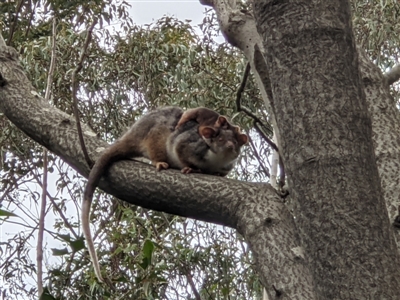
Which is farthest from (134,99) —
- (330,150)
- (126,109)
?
(330,150)

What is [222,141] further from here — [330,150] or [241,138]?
[330,150]

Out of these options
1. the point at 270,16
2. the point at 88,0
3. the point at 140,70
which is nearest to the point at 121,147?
the point at 270,16

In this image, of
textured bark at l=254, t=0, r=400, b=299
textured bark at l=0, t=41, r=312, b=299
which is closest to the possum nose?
textured bark at l=0, t=41, r=312, b=299

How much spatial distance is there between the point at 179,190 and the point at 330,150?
850 millimetres

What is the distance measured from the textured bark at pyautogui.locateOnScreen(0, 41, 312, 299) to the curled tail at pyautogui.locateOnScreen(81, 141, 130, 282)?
0.11ft

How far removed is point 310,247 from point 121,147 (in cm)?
136

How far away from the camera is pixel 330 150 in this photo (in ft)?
4.91

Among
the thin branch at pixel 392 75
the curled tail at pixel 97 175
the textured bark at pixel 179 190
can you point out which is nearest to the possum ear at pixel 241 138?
the curled tail at pixel 97 175

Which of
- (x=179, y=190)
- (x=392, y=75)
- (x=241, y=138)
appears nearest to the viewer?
(x=179, y=190)

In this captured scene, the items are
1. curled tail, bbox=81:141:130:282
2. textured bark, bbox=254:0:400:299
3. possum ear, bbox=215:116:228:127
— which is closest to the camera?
textured bark, bbox=254:0:400:299

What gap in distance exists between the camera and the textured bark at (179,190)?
194 centimetres

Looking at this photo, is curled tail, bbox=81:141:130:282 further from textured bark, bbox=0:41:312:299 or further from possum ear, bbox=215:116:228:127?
possum ear, bbox=215:116:228:127

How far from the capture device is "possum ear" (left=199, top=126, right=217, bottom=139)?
10.6ft

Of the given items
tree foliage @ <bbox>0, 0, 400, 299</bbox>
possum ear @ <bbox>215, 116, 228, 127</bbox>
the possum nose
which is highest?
tree foliage @ <bbox>0, 0, 400, 299</bbox>
